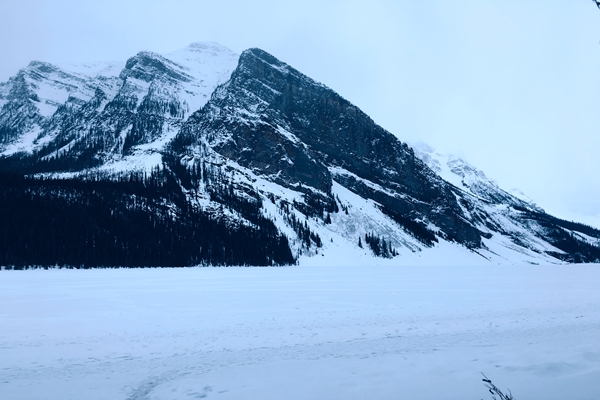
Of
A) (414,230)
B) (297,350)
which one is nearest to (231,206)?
(414,230)

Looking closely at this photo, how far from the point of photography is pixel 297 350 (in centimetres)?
1348

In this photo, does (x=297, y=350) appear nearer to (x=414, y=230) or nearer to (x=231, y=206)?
(x=231, y=206)

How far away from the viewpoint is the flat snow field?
9750 millimetres

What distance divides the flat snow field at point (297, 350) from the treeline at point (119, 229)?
6262cm

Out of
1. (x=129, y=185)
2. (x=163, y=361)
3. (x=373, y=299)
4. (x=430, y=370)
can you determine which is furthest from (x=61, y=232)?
(x=430, y=370)

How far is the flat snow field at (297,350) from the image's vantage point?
32.0 ft

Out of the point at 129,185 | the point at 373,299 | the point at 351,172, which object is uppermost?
the point at 351,172

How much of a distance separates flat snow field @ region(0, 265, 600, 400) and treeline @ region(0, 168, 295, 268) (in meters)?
62.6

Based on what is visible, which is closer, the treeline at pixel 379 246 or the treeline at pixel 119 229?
the treeline at pixel 119 229

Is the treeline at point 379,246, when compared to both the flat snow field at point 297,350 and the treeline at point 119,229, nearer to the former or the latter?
the treeline at point 119,229

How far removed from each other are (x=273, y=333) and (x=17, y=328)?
11.4 metres

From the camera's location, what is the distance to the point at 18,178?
105 meters

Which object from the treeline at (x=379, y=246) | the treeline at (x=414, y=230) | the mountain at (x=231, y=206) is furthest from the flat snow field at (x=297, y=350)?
→ the treeline at (x=414, y=230)

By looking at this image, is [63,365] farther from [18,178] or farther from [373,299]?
[18,178]
